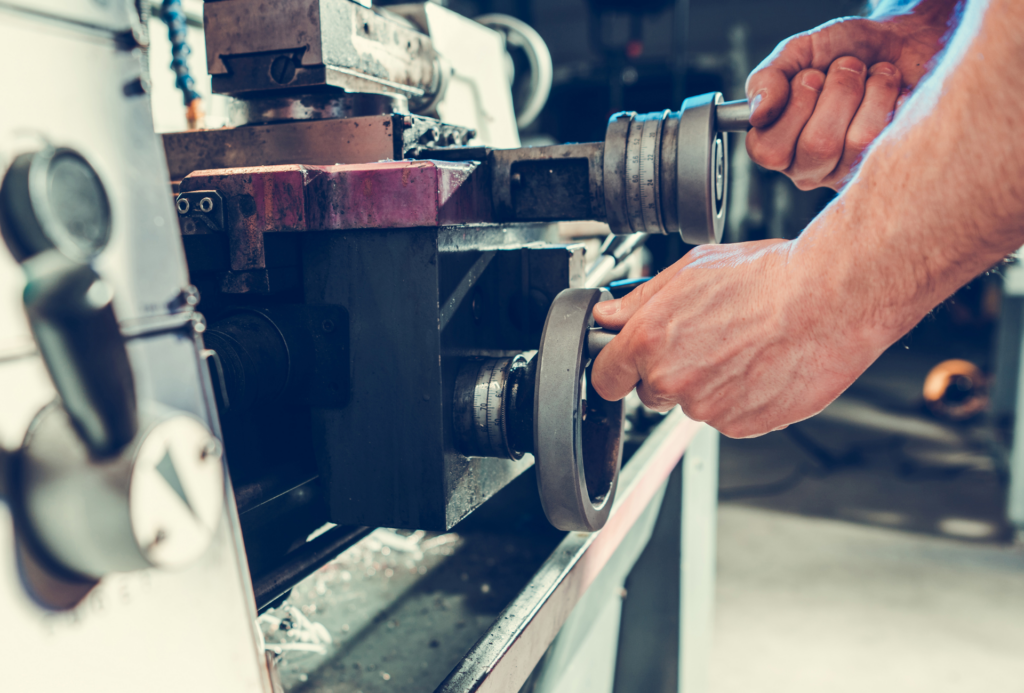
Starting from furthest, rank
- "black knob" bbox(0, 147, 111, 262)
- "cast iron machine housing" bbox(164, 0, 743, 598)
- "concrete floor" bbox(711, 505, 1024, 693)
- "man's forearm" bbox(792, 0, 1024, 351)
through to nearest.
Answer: "concrete floor" bbox(711, 505, 1024, 693) → "cast iron machine housing" bbox(164, 0, 743, 598) → "man's forearm" bbox(792, 0, 1024, 351) → "black knob" bbox(0, 147, 111, 262)

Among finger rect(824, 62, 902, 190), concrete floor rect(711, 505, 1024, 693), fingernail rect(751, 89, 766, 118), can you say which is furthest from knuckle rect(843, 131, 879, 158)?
concrete floor rect(711, 505, 1024, 693)

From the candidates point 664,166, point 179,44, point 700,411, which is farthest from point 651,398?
point 179,44

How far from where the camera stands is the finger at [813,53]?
0.75 metres

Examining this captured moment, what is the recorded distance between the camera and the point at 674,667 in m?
1.25

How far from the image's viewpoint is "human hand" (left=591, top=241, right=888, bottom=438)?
51 centimetres

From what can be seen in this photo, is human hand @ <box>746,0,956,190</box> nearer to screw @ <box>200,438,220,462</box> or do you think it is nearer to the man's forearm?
the man's forearm

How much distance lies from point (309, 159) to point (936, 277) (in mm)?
523

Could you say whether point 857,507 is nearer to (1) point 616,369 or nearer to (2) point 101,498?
(1) point 616,369

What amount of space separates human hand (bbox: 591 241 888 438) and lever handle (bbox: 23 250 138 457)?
0.37 m

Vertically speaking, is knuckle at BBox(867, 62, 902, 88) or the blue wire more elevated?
the blue wire

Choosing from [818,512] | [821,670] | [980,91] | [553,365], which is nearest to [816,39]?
[980,91]

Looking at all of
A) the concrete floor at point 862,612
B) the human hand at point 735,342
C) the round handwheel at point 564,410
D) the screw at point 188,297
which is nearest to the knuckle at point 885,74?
the human hand at point 735,342

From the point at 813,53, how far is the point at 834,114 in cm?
8

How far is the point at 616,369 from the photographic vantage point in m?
0.56
